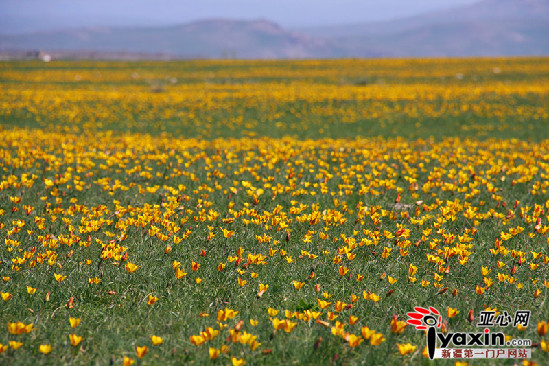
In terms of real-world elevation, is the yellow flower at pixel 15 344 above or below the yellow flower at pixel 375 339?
above

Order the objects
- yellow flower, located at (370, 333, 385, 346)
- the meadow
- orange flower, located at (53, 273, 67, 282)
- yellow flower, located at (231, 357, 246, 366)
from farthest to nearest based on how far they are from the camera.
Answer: orange flower, located at (53, 273, 67, 282), the meadow, yellow flower, located at (370, 333, 385, 346), yellow flower, located at (231, 357, 246, 366)

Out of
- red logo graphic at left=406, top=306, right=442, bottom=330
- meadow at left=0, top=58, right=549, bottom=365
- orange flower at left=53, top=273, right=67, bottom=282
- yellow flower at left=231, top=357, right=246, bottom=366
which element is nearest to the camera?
yellow flower at left=231, top=357, right=246, bottom=366

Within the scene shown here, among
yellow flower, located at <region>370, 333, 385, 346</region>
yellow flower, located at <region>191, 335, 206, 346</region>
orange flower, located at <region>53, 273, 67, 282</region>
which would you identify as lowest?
yellow flower, located at <region>370, 333, 385, 346</region>

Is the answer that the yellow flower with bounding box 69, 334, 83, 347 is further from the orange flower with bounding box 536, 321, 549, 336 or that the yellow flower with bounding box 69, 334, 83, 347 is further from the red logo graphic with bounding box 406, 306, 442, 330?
the orange flower with bounding box 536, 321, 549, 336

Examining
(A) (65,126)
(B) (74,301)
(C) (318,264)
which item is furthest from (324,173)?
(A) (65,126)

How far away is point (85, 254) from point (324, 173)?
4257 millimetres

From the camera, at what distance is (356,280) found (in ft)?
13.4

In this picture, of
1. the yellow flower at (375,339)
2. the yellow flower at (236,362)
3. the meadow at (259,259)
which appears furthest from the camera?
the meadow at (259,259)

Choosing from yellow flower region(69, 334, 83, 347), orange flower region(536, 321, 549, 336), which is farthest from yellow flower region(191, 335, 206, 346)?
orange flower region(536, 321, 549, 336)

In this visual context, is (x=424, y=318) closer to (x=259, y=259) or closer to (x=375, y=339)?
→ (x=375, y=339)

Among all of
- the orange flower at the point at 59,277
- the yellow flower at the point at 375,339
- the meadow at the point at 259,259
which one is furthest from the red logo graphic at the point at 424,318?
the orange flower at the point at 59,277

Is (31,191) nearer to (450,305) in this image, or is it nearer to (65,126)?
(450,305)

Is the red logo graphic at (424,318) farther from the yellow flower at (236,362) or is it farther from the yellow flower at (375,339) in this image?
the yellow flower at (236,362)

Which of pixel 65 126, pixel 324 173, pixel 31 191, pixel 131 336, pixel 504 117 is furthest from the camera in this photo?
pixel 504 117
